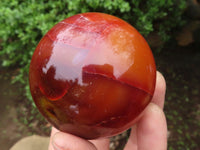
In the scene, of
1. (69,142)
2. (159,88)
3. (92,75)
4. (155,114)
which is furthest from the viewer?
(159,88)

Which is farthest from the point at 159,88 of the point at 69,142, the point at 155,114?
the point at 69,142

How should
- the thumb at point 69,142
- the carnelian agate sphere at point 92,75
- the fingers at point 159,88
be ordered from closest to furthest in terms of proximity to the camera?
the carnelian agate sphere at point 92,75 < the thumb at point 69,142 < the fingers at point 159,88

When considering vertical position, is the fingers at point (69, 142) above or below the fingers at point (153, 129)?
above

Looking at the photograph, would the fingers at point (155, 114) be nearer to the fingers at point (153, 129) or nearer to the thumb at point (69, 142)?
the fingers at point (153, 129)

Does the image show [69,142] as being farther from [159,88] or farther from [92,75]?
[159,88]

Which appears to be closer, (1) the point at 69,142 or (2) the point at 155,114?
(1) the point at 69,142

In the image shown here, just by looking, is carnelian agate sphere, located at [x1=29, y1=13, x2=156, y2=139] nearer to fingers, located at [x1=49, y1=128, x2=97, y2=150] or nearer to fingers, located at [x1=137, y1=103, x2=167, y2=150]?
fingers, located at [x1=49, y1=128, x2=97, y2=150]

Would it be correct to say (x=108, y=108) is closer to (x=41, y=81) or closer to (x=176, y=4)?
(x=41, y=81)

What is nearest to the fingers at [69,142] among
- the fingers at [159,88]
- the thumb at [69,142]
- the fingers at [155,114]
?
the thumb at [69,142]

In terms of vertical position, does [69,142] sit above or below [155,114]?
above
